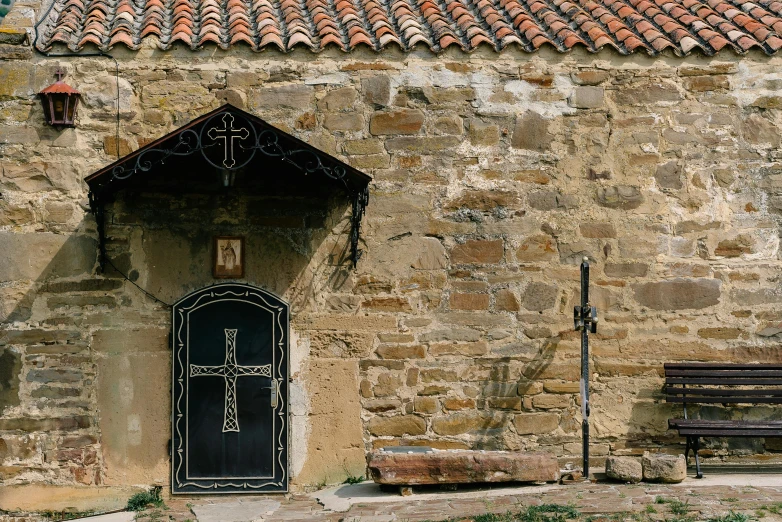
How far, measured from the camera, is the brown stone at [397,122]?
26.6 feet

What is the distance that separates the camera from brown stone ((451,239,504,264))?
8.09m

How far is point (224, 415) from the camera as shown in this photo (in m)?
7.88

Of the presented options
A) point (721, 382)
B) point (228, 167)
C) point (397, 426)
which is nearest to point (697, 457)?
point (721, 382)

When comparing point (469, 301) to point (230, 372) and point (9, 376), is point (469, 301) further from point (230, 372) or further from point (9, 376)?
point (9, 376)

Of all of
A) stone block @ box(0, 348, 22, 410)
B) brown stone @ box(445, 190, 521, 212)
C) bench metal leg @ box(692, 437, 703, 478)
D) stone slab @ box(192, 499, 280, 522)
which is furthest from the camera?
brown stone @ box(445, 190, 521, 212)

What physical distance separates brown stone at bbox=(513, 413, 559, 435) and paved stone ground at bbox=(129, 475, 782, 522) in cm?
76

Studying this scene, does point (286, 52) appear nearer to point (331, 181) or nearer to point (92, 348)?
point (331, 181)

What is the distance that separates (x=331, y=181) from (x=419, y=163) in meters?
0.69

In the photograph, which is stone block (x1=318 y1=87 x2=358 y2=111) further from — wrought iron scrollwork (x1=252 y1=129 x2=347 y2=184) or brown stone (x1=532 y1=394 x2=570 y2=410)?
brown stone (x1=532 y1=394 x2=570 y2=410)

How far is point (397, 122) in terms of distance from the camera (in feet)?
26.6

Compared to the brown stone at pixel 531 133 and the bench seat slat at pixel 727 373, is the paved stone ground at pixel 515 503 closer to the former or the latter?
the bench seat slat at pixel 727 373

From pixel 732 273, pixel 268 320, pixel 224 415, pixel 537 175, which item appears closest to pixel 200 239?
pixel 268 320

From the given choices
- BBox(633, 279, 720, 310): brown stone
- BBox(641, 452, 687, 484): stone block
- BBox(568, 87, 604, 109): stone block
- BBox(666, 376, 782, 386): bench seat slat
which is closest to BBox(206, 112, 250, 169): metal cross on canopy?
BBox(568, 87, 604, 109): stone block

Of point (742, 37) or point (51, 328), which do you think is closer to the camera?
point (51, 328)
